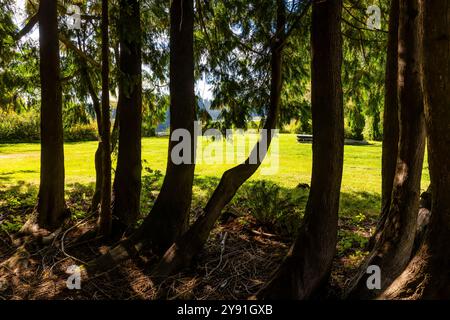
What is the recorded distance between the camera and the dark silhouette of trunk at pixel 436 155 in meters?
2.21

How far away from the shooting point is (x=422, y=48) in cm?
231

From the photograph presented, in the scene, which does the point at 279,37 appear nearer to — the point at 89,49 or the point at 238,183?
the point at 238,183

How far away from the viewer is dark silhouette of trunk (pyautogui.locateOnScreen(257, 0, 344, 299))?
3.48 metres

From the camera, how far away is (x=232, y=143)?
581 cm

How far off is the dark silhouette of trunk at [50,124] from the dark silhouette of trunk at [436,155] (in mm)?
5312

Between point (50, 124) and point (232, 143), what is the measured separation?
9.68 ft

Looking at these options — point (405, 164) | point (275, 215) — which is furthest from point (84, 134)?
point (405, 164)

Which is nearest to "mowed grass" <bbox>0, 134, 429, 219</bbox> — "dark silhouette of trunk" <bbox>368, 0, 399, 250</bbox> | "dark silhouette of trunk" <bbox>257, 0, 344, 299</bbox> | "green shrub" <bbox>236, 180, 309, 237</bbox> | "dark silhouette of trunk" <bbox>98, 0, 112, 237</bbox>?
"green shrub" <bbox>236, 180, 309, 237</bbox>

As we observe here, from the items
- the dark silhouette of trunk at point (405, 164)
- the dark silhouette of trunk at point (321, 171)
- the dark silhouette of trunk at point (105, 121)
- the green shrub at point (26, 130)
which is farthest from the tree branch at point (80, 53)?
the green shrub at point (26, 130)

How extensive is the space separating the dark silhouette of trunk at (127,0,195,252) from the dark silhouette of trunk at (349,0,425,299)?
2.47m

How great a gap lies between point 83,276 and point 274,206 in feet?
9.85

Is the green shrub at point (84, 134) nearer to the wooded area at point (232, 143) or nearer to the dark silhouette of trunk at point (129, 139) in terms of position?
the wooded area at point (232, 143)

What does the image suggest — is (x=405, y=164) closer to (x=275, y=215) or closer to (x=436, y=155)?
(x=436, y=155)

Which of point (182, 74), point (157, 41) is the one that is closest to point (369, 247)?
point (182, 74)
